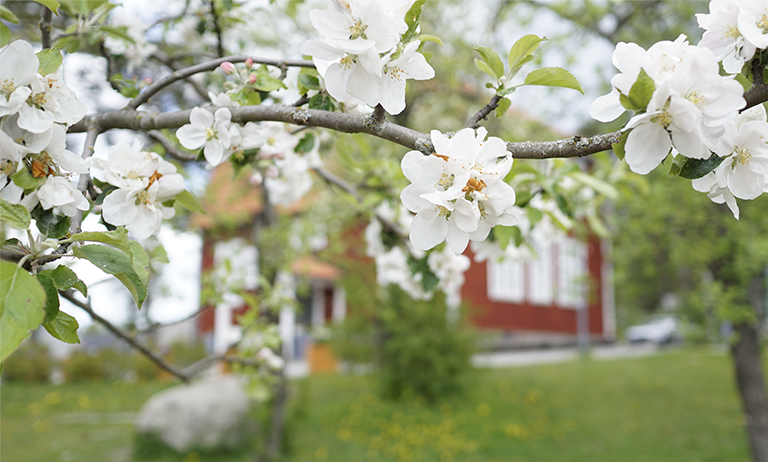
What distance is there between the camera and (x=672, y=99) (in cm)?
71

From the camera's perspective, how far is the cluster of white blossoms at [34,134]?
0.81 meters

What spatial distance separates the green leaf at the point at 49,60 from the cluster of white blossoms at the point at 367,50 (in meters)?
0.45

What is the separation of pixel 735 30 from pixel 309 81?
758mm

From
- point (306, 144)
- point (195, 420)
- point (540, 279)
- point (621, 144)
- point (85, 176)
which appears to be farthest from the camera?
point (540, 279)

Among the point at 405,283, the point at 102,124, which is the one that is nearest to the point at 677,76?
the point at 102,124

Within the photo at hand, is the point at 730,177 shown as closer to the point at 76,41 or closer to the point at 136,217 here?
the point at 136,217

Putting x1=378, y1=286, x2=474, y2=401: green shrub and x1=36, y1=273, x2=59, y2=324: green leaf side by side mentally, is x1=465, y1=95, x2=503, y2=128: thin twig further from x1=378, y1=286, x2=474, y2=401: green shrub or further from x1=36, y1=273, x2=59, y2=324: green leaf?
x1=378, y1=286, x2=474, y2=401: green shrub

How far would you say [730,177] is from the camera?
0.83 meters

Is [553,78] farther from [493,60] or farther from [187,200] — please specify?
[187,200]

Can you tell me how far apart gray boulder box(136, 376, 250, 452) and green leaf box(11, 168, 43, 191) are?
544cm

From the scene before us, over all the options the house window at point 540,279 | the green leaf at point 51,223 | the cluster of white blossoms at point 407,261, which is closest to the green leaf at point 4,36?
the green leaf at point 51,223

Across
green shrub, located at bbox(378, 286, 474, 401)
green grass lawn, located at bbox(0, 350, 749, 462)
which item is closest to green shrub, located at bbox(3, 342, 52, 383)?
green grass lawn, located at bbox(0, 350, 749, 462)

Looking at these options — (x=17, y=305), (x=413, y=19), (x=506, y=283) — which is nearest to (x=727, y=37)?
(x=413, y=19)

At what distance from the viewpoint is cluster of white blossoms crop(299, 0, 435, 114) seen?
2.60ft
